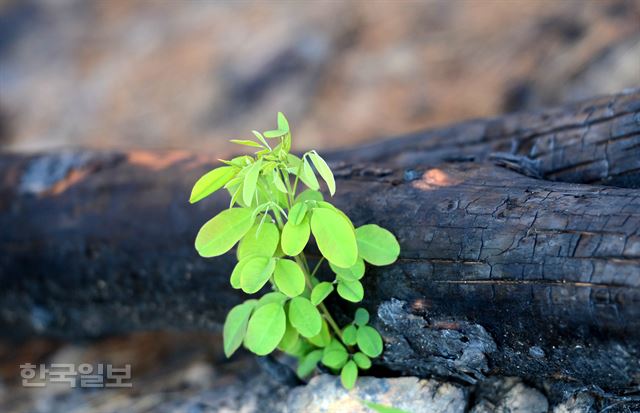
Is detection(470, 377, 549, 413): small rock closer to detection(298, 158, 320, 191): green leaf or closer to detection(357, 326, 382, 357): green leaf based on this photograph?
detection(357, 326, 382, 357): green leaf

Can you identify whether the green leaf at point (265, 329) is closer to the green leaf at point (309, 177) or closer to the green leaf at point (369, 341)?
the green leaf at point (369, 341)

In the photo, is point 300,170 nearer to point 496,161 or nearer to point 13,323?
point 496,161

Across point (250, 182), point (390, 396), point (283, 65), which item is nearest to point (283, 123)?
point (250, 182)

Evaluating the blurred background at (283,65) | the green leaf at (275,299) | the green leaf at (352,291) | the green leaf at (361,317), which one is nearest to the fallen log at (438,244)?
the green leaf at (361,317)

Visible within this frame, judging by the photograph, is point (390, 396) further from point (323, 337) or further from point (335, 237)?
point (335, 237)

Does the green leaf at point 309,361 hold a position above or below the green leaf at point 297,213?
below

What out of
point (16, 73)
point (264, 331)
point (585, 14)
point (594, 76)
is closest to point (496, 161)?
point (264, 331)

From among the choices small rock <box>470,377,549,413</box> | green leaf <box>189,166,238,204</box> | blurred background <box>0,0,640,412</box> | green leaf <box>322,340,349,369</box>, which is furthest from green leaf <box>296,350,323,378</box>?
blurred background <box>0,0,640,412</box>
